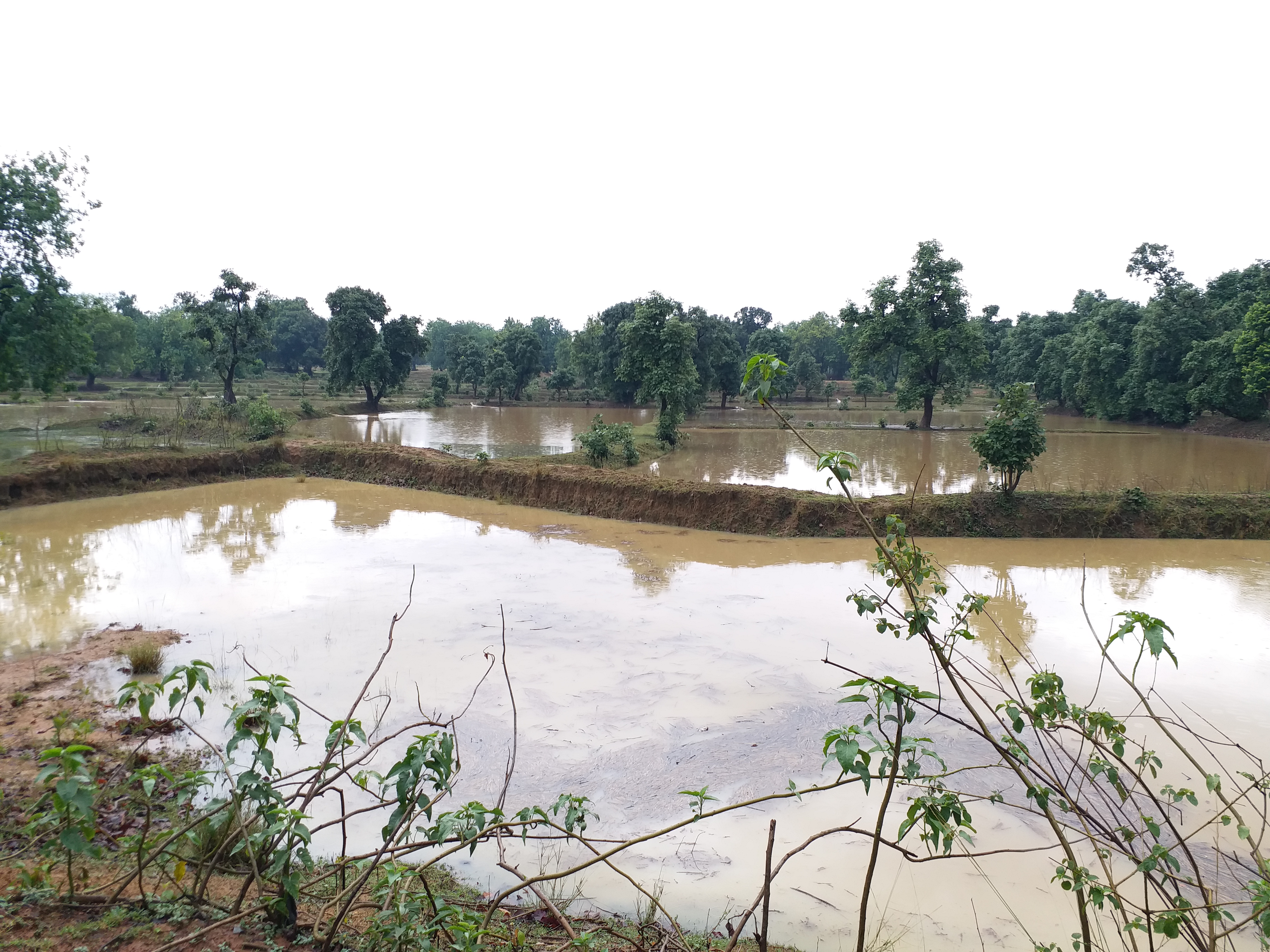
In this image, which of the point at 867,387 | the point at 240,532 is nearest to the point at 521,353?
the point at 867,387

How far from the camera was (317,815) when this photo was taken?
5.62 metres

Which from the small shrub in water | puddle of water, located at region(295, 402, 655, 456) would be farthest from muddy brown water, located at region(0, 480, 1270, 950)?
puddle of water, located at region(295, 402, 655, 456)

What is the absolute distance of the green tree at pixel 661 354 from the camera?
25.5 m

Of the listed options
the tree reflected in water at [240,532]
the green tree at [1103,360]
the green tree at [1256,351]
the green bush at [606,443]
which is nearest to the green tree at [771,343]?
the green tree at [1103,360]

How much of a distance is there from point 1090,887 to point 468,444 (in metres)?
27.0

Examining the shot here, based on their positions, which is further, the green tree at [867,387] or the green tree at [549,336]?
the green tree at [549,336]

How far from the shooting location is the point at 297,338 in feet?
238

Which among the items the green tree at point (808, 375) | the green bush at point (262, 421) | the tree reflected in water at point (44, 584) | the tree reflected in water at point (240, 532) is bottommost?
the tree reflected in water at point (44, 584)

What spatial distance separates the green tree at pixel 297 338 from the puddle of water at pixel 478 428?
104 feet

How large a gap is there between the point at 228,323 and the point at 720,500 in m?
28.7

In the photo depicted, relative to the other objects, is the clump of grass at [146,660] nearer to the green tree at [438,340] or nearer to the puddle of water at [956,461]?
the puddle of water at [956,461]

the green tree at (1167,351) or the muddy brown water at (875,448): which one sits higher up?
the green tree at (1167,351)

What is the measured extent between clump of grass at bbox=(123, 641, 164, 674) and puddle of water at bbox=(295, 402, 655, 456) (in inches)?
639

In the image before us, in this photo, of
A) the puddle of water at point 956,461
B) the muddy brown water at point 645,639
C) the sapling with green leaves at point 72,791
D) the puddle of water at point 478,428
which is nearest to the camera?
the sapling with green leaves at point 72,791
